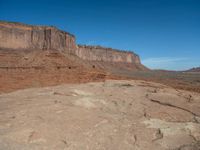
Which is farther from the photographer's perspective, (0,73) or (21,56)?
(21,56)

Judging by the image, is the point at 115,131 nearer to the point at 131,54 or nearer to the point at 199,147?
the point at 199,147

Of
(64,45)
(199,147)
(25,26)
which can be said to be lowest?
(199,147)

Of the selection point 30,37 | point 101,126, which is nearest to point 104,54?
point 30,37

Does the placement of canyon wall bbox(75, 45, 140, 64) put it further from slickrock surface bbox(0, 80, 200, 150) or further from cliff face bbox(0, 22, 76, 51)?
Result: slickrock surface bbox(0, 80, 200, 150)

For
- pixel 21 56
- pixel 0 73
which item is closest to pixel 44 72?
pixel 0 73

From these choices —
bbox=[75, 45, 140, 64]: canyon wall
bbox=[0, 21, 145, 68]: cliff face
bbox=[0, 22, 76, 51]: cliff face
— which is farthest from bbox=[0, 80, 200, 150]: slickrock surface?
bbox=[75, 45, 140, 64]: canyon wall
